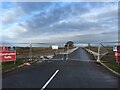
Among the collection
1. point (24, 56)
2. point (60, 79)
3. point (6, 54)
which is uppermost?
point (6, 54)

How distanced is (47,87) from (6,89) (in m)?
1.72

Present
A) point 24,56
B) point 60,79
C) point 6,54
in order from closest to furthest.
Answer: point 60,79, point 6,54, point 24,56

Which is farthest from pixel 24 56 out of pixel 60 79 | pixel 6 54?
pixel 60 79

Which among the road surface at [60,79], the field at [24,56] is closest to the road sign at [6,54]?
the field at [24,56]

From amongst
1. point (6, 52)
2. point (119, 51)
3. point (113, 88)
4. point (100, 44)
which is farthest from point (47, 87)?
point (100, 44)

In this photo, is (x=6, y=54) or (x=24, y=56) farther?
(x=24, y=56)

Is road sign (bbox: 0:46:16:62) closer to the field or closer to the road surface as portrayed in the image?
the field

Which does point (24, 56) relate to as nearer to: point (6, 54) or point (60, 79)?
point (6, 54)

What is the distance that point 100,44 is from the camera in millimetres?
29250

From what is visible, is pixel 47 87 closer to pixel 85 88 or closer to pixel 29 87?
pixel 29 87

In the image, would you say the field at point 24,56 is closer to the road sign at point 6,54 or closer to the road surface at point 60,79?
the road sign at point 6,54

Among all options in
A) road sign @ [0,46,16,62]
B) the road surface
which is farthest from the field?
the road surface

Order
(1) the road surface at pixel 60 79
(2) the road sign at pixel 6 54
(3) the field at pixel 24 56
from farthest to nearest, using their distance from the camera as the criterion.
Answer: (3) the field at pixel 24 56, (2) the road sign at pixel 6 54, (1) the road surface at pixel 60 79

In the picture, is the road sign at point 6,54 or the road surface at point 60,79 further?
the road sign at point 6,54
